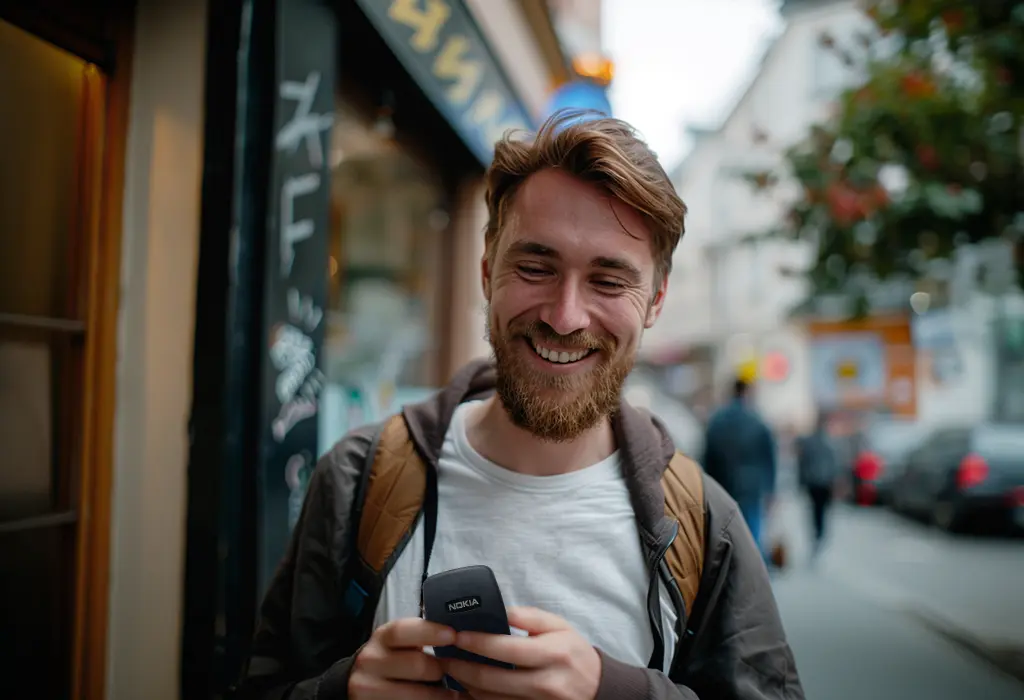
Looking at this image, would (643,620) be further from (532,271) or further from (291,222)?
(291,222)

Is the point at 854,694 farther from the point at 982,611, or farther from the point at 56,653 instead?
the point at 56,653

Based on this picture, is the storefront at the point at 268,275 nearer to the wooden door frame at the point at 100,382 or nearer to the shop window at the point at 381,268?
the shop window at the point at 381,268

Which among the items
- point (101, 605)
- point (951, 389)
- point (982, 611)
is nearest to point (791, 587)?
point (982, 611)

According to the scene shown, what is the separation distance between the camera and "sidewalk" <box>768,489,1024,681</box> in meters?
6.28

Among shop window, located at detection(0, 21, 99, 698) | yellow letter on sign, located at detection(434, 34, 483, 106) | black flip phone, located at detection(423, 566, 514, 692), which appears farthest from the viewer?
yellow letter on sign, located at detection(434, 34, 483, 106)

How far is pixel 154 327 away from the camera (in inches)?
115

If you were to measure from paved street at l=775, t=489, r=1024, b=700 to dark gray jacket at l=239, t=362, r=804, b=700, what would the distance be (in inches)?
141

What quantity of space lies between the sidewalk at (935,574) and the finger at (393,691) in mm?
5566

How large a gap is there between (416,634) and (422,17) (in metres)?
4.06

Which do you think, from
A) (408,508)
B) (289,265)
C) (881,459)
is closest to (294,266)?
(289,265)

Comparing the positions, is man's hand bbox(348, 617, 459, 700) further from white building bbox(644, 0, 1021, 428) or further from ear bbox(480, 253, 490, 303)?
white building bbox(644, 0, 1021, 428)

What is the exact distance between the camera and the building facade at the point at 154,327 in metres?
2.54

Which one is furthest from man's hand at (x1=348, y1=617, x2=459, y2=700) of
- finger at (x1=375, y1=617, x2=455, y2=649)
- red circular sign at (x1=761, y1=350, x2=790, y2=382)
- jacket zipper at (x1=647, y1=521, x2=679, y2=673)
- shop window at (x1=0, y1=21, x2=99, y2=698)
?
red circular sign at (x1=761, y1=350, x2=790, y2=382)

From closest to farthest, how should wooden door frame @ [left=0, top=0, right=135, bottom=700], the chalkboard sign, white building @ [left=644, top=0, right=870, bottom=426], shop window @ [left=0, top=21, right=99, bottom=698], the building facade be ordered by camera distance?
shop window @ [left=0, top=21, right=99, bottom=698] → the building facade → wooden door frame @ [left=0, top=0, right=135, bottom=700] → the chalkboard sign → white building @ [left=644, top=0, right=870, bottom=426]
